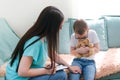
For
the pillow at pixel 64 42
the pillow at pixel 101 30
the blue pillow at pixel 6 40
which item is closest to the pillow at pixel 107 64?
the pillow at pixel 101 30

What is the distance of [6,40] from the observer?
3244mm

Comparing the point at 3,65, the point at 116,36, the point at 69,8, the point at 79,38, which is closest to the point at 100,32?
the point at 116,36

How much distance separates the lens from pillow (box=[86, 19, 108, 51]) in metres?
3.31

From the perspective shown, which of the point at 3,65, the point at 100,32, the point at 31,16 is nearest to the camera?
the point at 3,65

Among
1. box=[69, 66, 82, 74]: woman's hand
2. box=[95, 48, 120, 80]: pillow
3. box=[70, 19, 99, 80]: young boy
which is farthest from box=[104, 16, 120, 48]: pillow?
box=[69, 66, 82, 74]: woman's hand

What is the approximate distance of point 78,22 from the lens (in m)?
2.52

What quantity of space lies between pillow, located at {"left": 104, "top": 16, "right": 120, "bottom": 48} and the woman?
1396mm

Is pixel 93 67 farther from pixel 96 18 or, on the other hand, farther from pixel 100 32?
pixel 96 18

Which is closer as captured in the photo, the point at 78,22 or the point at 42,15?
the point at 42,15

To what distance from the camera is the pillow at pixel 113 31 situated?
11.0 feet

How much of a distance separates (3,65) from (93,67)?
1.00 m

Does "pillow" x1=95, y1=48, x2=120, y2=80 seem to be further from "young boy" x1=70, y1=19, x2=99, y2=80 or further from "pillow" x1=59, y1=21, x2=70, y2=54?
"pillow" x1=59, y1=21, x2=70, y2=54

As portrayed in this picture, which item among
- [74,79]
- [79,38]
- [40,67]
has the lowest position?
[74,79]

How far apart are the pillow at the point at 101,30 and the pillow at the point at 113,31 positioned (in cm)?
6
